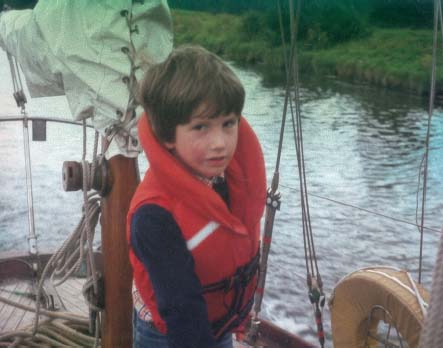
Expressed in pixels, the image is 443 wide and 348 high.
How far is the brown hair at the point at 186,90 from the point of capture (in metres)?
1.42

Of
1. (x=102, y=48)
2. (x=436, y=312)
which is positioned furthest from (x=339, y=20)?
(x=436, y=312)

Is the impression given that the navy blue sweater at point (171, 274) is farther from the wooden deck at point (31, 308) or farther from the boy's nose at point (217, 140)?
the wooden deck at point (31, 308)

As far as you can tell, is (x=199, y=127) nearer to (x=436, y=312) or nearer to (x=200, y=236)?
(x=200, y=236)

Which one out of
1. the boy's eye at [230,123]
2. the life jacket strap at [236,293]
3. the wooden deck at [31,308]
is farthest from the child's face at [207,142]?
the wooden deck at [31,308]

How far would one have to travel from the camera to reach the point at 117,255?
210 cm

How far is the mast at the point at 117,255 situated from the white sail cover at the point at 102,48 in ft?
0.28

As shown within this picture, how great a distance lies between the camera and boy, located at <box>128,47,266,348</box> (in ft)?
4.62

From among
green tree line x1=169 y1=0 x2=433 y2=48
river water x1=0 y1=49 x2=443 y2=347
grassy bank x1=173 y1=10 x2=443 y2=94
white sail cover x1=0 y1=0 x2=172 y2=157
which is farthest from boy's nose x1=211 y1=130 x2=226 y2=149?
green tree line x1=169 y1=0 x2=433 y2=48

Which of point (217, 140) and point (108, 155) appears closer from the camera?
point (217, 140)

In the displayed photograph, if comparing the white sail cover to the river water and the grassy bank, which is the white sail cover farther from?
the grassy bank

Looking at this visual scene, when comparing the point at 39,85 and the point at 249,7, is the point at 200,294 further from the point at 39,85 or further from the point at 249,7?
the point at 249,7

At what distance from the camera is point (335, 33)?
3053 cm

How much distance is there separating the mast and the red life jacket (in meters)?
0.50

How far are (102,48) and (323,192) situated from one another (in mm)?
7548
